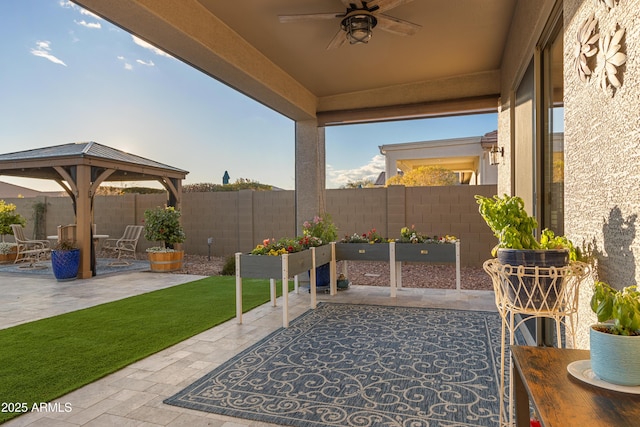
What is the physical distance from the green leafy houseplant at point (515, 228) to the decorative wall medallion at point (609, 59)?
58 cm

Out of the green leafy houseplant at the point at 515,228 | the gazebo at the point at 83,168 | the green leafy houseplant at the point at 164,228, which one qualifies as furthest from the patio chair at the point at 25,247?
the green leafy houseplant at the point at 515,228

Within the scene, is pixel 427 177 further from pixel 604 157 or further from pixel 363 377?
pixel 604 157

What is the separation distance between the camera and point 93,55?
933 cm

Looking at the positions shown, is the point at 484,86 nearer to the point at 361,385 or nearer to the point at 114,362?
the point at 361,385

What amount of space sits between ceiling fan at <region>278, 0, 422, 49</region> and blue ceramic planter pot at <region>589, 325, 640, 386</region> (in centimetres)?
304

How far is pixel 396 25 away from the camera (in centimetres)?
353

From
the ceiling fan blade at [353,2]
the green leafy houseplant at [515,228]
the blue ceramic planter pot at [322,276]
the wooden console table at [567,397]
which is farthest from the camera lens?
the blue ceramic planter pot at [322,276]

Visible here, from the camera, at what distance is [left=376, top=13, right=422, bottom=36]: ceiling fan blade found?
3408 millimetres

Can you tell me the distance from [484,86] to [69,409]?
587cm

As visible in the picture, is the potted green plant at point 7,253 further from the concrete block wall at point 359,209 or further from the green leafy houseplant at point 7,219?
the concrete block wall at point 359,209

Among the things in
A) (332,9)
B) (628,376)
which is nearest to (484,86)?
(332,9)

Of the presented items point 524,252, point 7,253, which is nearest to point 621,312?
point 524,252

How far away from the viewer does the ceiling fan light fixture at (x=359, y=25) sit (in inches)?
134

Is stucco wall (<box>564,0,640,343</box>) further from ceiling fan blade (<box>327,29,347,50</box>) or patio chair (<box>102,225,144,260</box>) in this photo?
patio chair (<box>102,225,144,260</box>)
